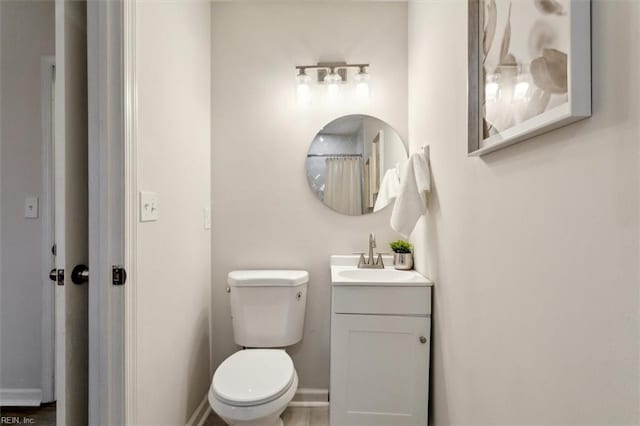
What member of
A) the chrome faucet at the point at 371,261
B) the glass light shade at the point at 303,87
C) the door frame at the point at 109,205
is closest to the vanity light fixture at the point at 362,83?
the glass light shade at the point at 303,87

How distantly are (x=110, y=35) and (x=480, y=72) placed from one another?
1.19 metres

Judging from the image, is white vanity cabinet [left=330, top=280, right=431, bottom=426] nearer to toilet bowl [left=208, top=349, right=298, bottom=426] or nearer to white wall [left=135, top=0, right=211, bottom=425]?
toilet bowl [left=208, top=349, right=298, bottom=426]

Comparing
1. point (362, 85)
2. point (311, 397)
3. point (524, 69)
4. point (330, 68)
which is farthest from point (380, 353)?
point (330, 68)

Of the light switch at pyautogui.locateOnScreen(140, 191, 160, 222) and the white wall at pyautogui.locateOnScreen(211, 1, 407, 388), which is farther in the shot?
the white wall at pyautogui.locateOnScreen(211, 1, 407, 388)

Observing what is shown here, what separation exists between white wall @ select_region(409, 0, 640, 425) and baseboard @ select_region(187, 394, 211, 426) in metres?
1.26

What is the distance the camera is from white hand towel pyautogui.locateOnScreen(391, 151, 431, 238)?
1.54 m

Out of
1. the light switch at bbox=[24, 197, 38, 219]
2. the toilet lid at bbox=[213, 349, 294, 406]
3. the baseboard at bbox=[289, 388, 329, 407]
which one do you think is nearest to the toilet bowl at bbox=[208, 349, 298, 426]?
the toilet lid at bbox=[213, 349, 294, 406]

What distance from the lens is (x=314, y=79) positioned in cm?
201

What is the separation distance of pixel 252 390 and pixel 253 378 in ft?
0.29

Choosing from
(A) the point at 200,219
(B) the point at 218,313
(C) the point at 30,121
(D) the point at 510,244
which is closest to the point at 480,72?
(D) the point at 510,244

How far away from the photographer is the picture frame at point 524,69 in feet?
1.85

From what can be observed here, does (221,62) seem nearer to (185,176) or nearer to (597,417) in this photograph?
(185,176)

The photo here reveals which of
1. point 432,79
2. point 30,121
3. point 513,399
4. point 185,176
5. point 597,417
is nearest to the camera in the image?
point 597,417

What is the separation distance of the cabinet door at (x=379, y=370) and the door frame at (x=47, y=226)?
5.10 feet
